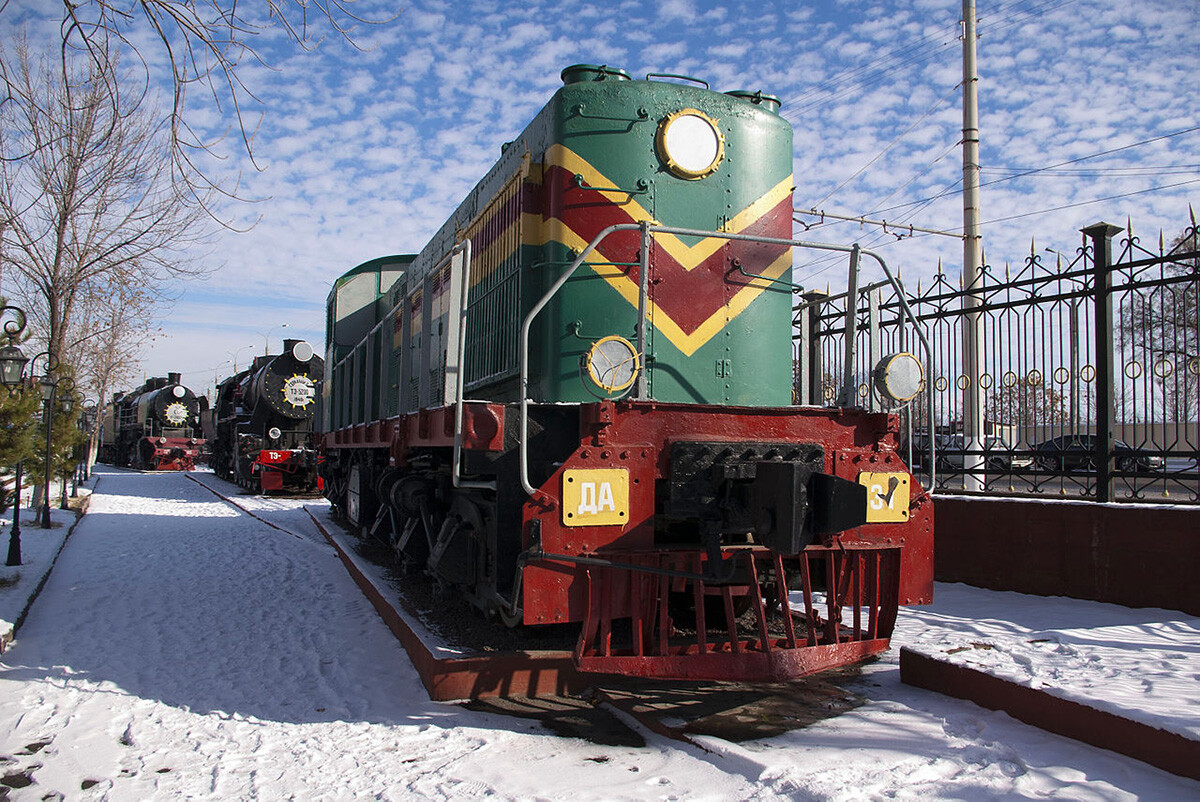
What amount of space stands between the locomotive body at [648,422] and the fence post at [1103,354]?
2442mm

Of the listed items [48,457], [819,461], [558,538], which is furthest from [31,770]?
[48,457]

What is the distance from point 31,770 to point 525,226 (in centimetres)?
A: 363

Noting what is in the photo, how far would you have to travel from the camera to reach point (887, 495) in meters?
4.45

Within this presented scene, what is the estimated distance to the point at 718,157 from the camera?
511 centimetres

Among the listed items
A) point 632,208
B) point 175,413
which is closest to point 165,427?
point 175,413

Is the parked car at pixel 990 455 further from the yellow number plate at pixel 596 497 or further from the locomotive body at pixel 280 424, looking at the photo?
the locomotive body at pixel 280 424

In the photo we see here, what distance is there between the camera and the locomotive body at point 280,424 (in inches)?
718

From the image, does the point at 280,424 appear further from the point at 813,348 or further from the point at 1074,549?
the point at 1074,549

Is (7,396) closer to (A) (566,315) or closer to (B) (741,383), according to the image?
(A) (566,315)

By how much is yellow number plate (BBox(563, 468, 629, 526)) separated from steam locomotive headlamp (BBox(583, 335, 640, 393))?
50 centimetres

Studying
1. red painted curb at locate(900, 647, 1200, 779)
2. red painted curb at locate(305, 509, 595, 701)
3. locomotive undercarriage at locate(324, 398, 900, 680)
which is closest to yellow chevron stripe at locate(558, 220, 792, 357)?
locomotive undercarriage at locate(324, 398, 900, 680)

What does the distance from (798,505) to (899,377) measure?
133cm

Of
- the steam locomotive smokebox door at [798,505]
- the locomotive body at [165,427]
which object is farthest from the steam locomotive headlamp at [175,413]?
the steam locomotive smokebox door at [798,505]

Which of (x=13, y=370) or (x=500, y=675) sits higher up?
(x=13, y=370)
